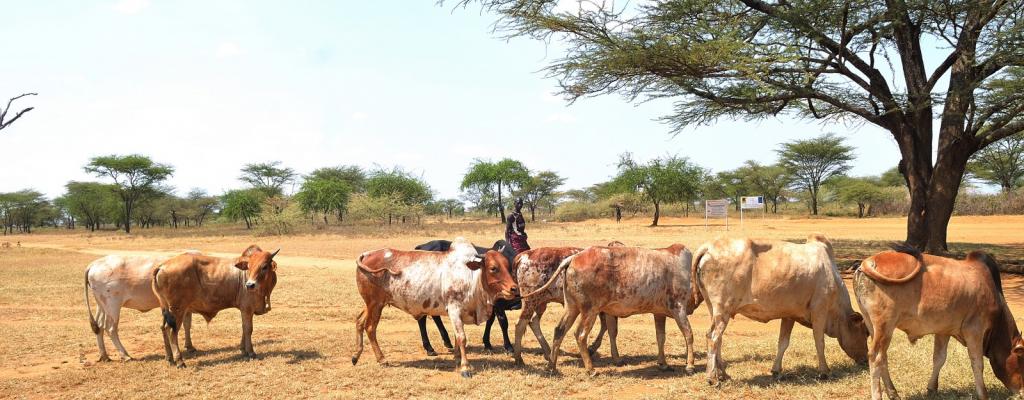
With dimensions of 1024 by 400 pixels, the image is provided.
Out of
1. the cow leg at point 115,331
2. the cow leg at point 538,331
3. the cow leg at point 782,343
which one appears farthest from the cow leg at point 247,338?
the cow leg at point 782,343

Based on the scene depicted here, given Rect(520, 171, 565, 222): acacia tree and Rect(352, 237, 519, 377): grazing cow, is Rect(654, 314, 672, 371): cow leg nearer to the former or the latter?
Rect(352, 237, 519, 377): grazing cow

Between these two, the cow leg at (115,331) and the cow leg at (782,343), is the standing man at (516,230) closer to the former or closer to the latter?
the cow leg at (782,343)

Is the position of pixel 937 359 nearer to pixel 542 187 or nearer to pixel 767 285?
pixel 767 285

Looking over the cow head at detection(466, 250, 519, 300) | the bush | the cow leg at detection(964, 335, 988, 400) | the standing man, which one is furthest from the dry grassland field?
the bush

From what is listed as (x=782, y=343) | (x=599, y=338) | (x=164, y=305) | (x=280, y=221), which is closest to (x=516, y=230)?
(x=599, y=338)

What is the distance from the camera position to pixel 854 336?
6.40 m

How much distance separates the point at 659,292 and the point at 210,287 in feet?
18.9

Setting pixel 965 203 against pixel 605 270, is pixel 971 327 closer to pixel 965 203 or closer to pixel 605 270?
pixel 605 270

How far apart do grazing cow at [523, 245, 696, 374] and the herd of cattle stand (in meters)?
0.01

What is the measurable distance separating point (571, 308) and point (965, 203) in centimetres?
4639

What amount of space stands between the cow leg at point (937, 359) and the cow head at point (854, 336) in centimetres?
88

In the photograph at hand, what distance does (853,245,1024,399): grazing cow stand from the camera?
5.00 metres

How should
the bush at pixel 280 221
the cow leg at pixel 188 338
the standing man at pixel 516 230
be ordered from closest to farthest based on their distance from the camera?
1. the cow leg at pixel 188 338
2. the standing man at pixel 516 230
3. the bush at pixel 280 221

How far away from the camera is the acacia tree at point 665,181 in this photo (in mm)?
47375
